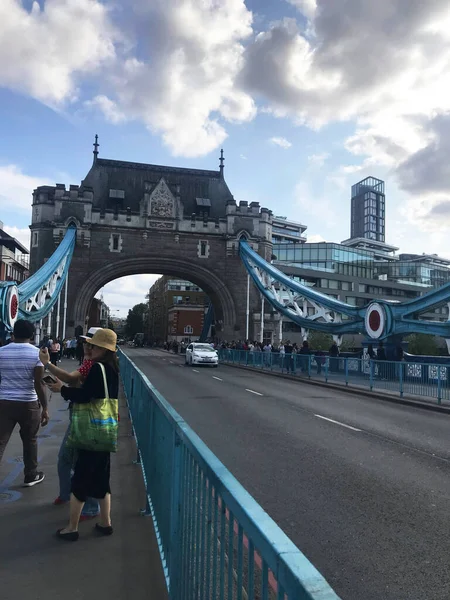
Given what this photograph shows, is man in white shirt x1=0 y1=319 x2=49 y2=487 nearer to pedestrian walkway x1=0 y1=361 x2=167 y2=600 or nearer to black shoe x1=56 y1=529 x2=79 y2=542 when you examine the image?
pedestrian walkway x1=0 y1=361 x2=167 y2=600

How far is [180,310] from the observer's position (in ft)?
256

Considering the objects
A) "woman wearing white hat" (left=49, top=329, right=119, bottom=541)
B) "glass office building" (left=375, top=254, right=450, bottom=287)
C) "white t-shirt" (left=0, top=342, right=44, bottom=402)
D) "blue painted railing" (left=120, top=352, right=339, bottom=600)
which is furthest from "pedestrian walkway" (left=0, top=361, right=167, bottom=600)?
"glass office building" (left=375, top=254, right=450, bottom=287)

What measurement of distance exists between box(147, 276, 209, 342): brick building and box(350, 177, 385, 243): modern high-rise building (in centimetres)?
9996

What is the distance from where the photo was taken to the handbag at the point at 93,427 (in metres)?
4.14

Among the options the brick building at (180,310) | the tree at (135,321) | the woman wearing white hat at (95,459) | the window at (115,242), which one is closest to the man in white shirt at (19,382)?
the woman wearing white hat at (95,459)

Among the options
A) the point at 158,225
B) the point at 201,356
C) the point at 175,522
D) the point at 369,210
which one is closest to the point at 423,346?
the point at 158,225

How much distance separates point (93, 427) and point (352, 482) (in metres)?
3.31

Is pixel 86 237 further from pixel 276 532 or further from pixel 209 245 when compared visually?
pixel 276 532

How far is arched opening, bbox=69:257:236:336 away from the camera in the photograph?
40344 millimetres

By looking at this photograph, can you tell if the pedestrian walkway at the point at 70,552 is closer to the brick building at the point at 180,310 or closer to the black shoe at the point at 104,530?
the black shoe at the point at 104,530

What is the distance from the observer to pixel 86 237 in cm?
4044

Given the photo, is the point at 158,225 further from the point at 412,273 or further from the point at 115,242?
the point at 412,273

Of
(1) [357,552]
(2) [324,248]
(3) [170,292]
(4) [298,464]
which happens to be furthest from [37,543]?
(3) [170,292]

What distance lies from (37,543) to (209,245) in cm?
3926
